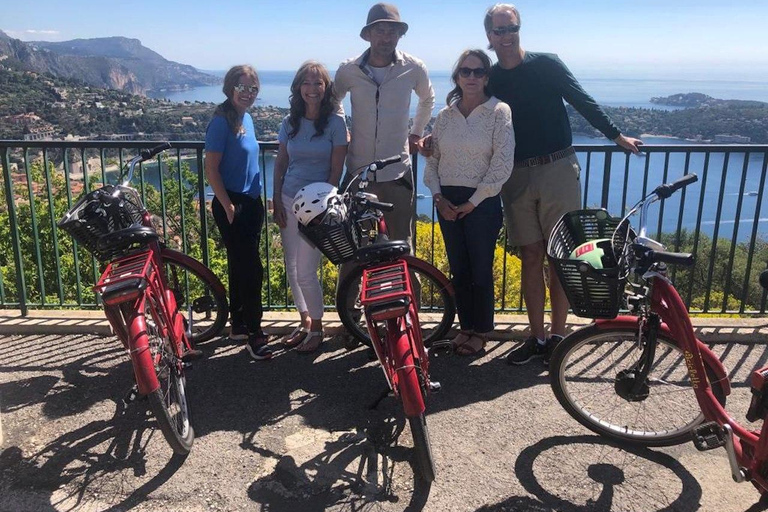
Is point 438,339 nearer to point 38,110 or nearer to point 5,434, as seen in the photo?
point 5,434

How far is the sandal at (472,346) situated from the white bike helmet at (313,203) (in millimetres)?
1507

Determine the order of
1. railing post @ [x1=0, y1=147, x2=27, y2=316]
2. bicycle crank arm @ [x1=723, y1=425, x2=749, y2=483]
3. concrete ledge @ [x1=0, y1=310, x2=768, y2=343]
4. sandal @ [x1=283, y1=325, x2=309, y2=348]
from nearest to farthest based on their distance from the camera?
bicycle crank arm @ [x1=723, y1=425, x2=749, y2=483] < sandal @ [x1=283, y1=325, x2=309, y2=348] < concrete ledge @ [x1=0, y1=310, x2=768, y2=343] < railing post @ [x1=0, y1=147, x2=27, y2=316]

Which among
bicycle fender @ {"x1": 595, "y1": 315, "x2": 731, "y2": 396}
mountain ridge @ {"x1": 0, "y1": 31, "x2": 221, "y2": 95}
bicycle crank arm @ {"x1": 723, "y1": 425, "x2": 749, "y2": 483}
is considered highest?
mountain ridge @ {"x1": 0, "y1": 31, "x2": 221, "y2": 95}

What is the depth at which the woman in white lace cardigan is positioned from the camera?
12.2ft

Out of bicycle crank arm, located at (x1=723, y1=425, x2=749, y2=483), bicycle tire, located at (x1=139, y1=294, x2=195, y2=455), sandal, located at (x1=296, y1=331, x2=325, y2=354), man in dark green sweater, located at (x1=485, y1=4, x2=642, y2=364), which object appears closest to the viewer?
bicycle crank arm, located at (x1=723, y1=425, x2=749, y2=483)

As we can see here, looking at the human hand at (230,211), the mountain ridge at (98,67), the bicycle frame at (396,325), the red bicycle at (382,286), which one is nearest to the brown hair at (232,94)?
the human hand at (230,211)

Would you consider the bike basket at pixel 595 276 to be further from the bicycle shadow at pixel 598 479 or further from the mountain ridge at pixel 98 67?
the mountain ridge at pixel 98 67

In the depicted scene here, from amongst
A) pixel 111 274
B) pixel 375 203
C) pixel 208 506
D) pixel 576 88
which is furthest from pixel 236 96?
pixel 208 506

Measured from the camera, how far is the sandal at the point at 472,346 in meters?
4.36

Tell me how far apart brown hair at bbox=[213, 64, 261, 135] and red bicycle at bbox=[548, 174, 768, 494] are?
213 cm

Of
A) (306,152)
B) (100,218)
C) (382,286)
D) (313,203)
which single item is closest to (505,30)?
(306,152)

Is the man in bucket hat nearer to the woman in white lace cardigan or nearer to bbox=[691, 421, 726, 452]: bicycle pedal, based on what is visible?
the woman in white lace cardigan

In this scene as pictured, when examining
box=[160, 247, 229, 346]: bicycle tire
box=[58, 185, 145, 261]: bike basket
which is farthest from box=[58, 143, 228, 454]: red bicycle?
box=[160, 247, 229, 346]: bicycle tire

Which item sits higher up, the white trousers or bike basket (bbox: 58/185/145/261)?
bike basket (bbox: 58/185/145/261)
